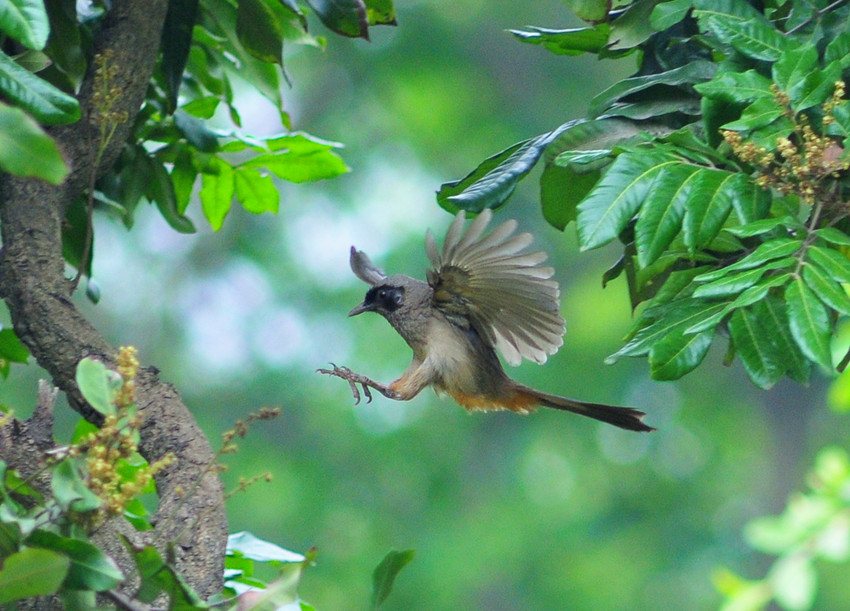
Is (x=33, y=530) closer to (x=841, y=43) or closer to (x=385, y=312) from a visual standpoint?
(x=841, y=43)

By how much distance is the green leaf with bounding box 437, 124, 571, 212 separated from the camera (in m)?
1.28

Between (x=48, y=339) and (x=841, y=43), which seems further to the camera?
(x=48, y=339)

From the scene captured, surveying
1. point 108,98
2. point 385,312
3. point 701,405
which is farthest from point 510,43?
point 108,98

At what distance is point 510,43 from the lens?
28.6 ft

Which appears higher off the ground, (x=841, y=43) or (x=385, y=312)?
(x=841, y=43)

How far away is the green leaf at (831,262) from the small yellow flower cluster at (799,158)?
0.19ft

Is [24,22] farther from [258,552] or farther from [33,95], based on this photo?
[258,552]

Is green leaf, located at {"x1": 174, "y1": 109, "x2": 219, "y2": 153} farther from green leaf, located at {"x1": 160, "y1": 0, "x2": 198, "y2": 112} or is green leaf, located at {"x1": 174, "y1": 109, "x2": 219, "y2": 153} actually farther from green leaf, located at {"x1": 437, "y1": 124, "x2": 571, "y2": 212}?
green leaf, located at {"x1": 437, "y1": 124, "x2": 571, "y2": 212}

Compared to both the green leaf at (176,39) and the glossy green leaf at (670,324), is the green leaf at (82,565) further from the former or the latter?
the green leaf at (176,39)

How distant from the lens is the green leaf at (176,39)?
1492mm

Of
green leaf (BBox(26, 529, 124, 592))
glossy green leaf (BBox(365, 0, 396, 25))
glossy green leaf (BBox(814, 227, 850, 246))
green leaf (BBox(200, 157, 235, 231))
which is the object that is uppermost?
glossy green leaf (BBox(365, 0, 396, 25))

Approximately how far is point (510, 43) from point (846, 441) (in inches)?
170

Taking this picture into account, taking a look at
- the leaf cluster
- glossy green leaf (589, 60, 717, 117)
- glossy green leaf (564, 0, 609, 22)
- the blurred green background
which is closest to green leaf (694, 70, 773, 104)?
the leaf cluster

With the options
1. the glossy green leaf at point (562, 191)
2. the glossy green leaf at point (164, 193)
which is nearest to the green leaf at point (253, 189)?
the glossy green leaf at point (164, 193)
